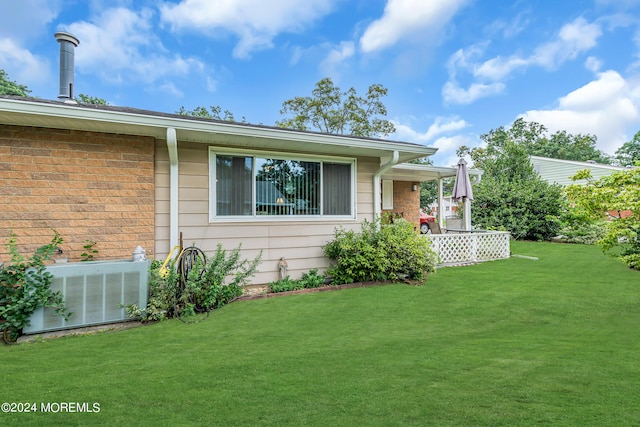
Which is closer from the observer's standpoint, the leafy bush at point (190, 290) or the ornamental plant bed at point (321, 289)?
the leafy bush at point (190, 290)

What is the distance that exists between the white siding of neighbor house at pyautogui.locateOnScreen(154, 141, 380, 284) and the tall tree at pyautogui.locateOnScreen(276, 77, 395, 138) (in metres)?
18.2

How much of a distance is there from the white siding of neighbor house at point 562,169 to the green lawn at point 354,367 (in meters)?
16.6

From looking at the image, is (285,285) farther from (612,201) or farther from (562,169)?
(562,169)

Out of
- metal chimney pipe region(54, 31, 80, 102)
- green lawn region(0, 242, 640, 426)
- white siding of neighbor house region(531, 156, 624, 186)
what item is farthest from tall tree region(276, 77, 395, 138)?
green lawn region(0, 242, 640, 426)

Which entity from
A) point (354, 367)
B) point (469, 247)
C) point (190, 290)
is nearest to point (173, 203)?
point (190, 290)

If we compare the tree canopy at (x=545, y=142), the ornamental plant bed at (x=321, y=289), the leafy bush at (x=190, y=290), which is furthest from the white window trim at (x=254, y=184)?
the tree canopy at (x=545, y=142)

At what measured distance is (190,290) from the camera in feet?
14.1

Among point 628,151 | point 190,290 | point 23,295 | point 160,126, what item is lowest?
point 190,290

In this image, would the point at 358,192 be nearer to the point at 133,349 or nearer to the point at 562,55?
the point at 133,349

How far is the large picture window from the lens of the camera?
5363mm

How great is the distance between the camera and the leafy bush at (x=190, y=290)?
398cm

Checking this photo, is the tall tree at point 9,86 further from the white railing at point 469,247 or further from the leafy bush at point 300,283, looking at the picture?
Result: the white railing at point 469,247

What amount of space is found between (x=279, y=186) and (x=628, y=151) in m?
46.9

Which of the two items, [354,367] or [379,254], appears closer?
[354,367]
